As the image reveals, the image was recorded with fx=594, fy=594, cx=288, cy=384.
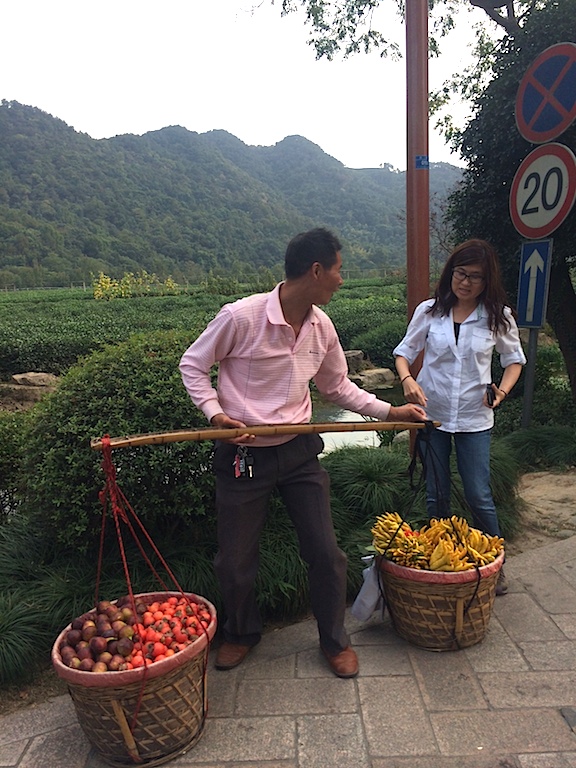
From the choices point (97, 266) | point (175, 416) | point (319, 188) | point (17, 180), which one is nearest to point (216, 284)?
point (97, 266)

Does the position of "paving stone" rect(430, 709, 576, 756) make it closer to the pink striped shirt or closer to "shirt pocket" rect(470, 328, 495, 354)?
the pink striped shirt

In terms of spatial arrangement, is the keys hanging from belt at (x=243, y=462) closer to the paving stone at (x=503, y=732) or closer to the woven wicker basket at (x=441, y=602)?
the woven wicker basket at (x=441, y=602)

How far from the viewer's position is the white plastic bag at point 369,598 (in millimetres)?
2668

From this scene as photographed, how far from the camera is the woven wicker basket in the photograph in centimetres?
246

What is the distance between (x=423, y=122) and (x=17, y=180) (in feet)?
271

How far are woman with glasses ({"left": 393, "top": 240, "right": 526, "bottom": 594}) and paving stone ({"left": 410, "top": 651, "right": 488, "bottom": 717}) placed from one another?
67 centimetres

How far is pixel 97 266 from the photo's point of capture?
2410 inches

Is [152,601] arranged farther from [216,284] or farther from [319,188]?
[319,188]

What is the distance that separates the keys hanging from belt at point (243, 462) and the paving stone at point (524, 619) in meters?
1.47

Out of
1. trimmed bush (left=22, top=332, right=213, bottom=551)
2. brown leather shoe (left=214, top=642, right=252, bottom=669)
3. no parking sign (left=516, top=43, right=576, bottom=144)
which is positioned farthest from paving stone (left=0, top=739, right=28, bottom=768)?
no parking sign (left=516, top=43, right=576, bottom=144)

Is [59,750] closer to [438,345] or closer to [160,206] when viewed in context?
[438,345]

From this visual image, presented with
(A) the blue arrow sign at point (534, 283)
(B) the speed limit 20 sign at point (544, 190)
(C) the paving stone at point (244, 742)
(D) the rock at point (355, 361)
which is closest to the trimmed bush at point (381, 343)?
(D) the rock at point (355, 361)

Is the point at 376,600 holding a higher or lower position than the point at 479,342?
lower

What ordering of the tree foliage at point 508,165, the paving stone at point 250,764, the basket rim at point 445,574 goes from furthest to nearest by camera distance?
the tree foliage at point 508,165, the basket rim at point 445,574, the paving stone at point 250,764
